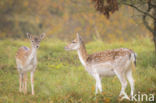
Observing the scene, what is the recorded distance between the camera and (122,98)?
6355 millimetres

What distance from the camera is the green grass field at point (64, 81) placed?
6906 mm

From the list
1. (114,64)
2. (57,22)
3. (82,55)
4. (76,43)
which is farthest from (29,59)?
(57,22)

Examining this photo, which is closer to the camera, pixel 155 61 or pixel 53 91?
pixel 53 91

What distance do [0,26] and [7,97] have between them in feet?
64.3

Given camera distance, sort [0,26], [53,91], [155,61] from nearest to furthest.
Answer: [53,91], [155,61], [0,26]

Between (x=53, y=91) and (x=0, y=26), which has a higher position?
(x=0, y=26)

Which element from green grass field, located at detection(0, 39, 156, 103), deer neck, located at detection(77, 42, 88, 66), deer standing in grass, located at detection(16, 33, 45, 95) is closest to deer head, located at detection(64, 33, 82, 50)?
deer neck, located at detection(77, 42, 88, 66)

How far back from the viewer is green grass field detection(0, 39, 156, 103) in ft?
22.7

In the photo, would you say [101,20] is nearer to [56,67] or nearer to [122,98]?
[56,67]

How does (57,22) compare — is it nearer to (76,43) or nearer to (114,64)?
(76,43)

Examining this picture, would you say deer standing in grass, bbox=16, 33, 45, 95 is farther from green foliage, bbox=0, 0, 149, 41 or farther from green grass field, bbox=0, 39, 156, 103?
green foliage, bbox=0, 0, 149, 41

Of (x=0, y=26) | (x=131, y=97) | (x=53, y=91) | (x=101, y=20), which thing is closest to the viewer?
(x=131, y=97)

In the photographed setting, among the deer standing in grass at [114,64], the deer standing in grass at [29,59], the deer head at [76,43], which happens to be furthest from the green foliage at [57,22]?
the deer standing in grass at [114,64]

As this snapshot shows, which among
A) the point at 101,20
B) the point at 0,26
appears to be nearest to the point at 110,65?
the point at 101,20
